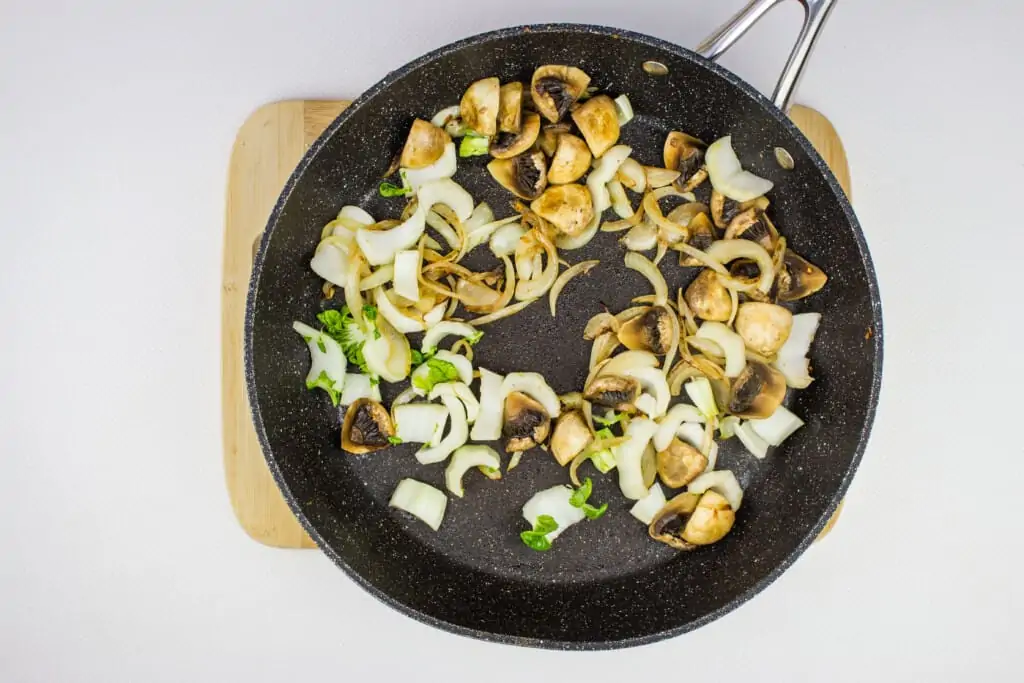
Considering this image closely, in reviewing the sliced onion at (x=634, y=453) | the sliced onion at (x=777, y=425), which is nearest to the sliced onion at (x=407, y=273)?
the sliced onion at (x=634, y=453)

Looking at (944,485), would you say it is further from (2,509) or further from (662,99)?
(2,509)

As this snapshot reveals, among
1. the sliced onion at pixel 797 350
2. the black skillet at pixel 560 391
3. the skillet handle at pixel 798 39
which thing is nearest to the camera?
the skillet handle at pixel 798 39

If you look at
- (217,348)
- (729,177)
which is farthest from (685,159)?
(217,348)

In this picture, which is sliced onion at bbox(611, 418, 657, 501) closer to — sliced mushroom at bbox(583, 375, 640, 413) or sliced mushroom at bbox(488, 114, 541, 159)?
sliced mushroom at bbox(583, 375, 640, 413)

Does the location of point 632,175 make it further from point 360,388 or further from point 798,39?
point 360,388

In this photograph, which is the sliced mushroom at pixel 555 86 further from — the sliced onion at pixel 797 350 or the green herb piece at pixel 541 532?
the green herb piece at pixel 541 532

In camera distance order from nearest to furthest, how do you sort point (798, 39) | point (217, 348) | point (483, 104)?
point (798, 39), point (483, 104), point (217, 348)
